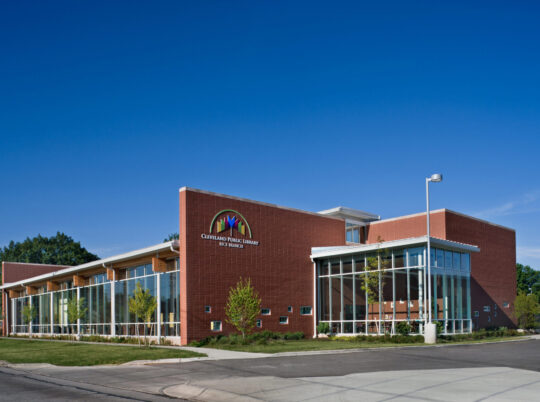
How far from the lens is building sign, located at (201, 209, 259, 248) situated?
32.4 m

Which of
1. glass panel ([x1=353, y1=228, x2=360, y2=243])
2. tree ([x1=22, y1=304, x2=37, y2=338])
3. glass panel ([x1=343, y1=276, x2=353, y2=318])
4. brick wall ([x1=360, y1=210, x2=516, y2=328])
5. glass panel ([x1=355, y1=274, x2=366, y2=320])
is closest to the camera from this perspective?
glass panel ([x1=355, y1=274, x2=366, y2=320])

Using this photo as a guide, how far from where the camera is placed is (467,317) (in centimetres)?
3459

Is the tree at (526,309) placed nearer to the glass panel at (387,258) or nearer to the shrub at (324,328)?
the glass panel at (387,258)

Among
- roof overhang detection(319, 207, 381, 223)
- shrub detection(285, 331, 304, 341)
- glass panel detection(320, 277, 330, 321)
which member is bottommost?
shrub detection(285, 331, 304, 341)

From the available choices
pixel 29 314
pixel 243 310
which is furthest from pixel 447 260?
pixel 29 314

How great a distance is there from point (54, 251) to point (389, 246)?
3205 inches

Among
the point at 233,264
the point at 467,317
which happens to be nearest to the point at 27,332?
the point at 233,264

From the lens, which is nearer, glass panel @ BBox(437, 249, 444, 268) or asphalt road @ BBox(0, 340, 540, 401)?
asphalt road @ BBox(0, 340, 540, 401)

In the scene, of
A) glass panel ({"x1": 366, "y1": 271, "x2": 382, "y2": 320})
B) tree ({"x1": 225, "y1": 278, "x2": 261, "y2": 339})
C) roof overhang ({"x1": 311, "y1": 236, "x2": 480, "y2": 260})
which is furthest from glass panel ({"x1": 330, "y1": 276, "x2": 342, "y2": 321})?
tree ({"x1": 225, "y1": 278, "x2": 261, "y2": 339})

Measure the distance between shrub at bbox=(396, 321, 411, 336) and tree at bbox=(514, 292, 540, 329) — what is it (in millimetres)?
15052

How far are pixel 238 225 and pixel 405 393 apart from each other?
886 inches

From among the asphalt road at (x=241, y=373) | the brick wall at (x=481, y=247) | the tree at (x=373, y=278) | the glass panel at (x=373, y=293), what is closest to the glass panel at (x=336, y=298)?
the tree at (x=373, y=278)

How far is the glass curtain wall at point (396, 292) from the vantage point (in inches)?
1271

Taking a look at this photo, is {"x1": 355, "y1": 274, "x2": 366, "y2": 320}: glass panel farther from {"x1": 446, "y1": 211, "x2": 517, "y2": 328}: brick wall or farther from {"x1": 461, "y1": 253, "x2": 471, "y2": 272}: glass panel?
{"x1": 446, "y1": 211, "x2": 517, "y2": 328}: brick wall
